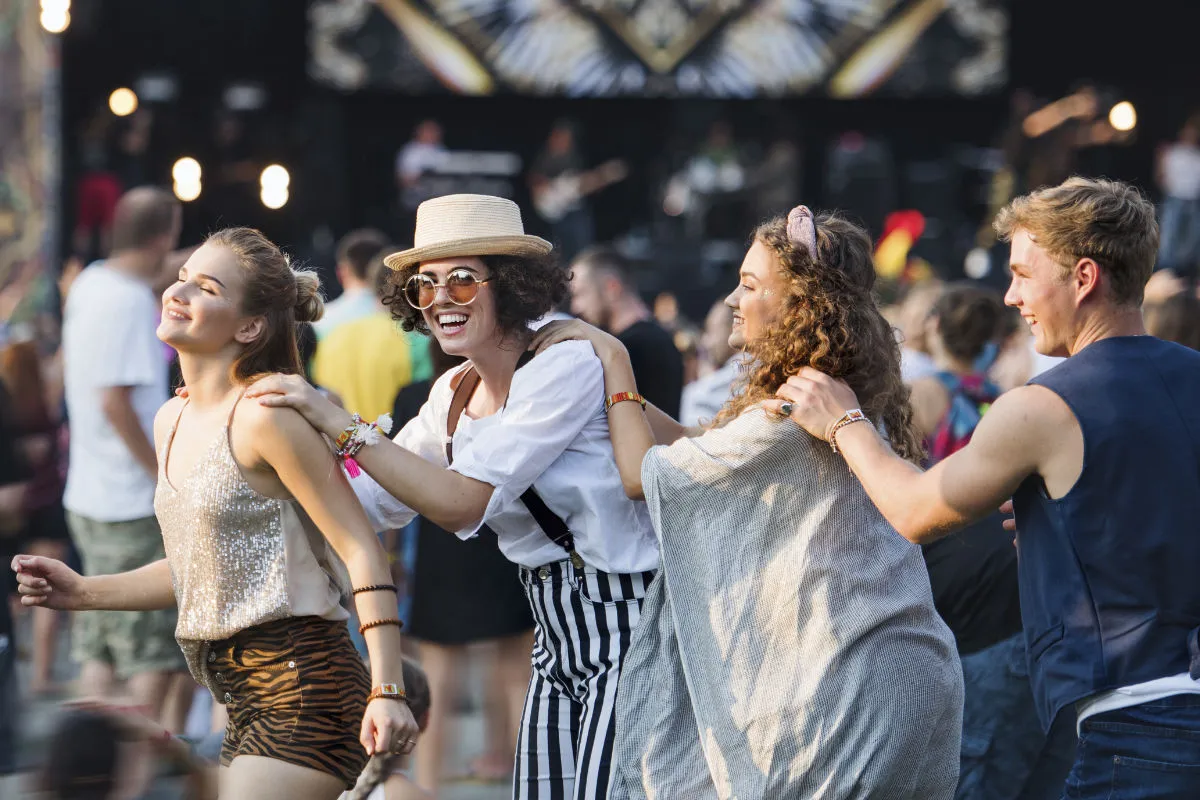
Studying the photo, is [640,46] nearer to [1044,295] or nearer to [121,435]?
[121,435]

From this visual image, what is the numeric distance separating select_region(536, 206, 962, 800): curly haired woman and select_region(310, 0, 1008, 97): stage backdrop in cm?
1480

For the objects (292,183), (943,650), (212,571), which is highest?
(292,183)

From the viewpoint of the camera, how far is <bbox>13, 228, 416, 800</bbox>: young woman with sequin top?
2734 mm

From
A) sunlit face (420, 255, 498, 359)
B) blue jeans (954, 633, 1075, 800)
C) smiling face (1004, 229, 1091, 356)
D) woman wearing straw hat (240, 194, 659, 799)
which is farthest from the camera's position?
blue jeans (954, 633, 1075, 800)

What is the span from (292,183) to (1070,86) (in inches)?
367

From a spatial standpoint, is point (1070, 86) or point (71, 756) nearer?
point (71, 756)

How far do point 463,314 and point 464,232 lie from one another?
6.8 inches

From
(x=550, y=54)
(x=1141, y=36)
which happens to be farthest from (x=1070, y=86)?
(x=550, y=54)

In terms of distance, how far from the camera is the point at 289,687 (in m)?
2.78

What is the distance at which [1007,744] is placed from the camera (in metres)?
4.01

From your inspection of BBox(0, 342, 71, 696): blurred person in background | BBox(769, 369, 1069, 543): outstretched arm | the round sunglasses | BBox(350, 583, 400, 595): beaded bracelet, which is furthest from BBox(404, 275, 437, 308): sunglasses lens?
BBox(0, 342, 71, 696): blurred person in background

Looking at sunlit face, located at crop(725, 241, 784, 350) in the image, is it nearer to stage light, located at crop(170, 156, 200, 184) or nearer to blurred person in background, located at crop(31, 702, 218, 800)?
blurred person in background, located at crop(31, 702, 218, 800)

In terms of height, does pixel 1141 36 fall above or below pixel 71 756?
above

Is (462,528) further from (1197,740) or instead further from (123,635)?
(123,635)
